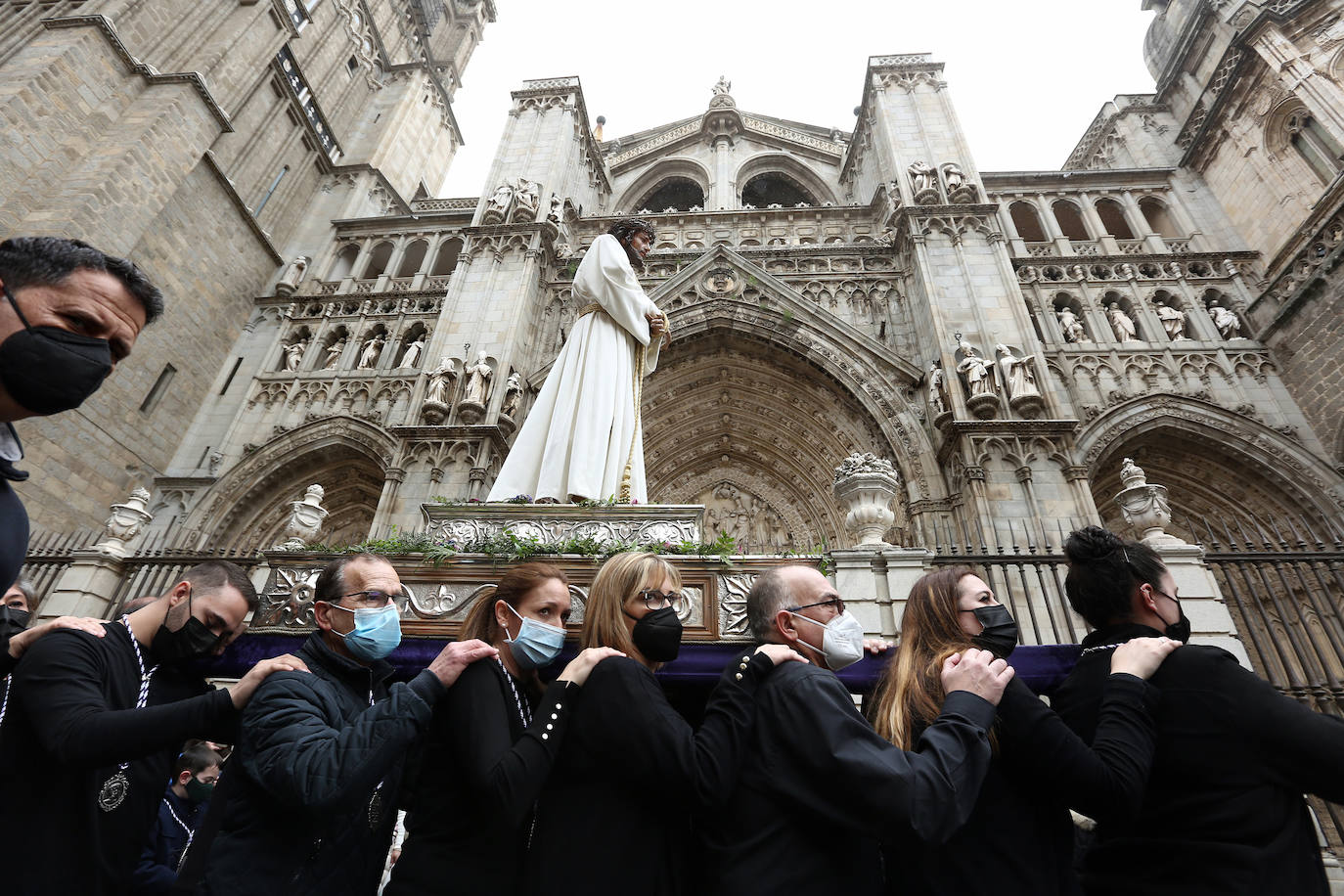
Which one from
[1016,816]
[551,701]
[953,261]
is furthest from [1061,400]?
[551,701]

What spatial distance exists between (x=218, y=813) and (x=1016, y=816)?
251cm

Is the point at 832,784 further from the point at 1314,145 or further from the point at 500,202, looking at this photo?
the point at 1314,145

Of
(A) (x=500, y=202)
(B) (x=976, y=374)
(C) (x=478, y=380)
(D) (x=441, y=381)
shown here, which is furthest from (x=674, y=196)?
(B) (x=976, y=374)

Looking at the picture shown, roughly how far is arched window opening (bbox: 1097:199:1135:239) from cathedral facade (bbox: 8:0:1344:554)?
0.09 metres

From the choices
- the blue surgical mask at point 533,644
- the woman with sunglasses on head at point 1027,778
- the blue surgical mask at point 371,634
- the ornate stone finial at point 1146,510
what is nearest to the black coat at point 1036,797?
the woman with sunglasses on head at point 1027,778

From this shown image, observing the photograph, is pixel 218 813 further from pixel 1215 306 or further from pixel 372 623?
pixel 1215 306

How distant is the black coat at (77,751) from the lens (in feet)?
5.98

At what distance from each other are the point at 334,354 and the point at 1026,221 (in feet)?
58.1

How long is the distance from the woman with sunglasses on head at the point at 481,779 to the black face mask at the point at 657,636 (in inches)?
7.4

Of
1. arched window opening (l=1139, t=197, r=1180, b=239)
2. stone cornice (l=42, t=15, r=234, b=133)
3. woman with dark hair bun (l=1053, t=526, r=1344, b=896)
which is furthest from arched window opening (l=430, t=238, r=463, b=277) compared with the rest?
arched window opening (l=1139, t=197, r=1180, b=239)

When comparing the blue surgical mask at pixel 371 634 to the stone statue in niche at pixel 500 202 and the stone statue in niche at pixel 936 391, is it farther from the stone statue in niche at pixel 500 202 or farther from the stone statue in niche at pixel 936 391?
the stone statue in niche at pixel 500 202

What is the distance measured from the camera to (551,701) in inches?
73.8

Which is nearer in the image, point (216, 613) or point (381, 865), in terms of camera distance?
point (381, 865)

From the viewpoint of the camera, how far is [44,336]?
160cm
